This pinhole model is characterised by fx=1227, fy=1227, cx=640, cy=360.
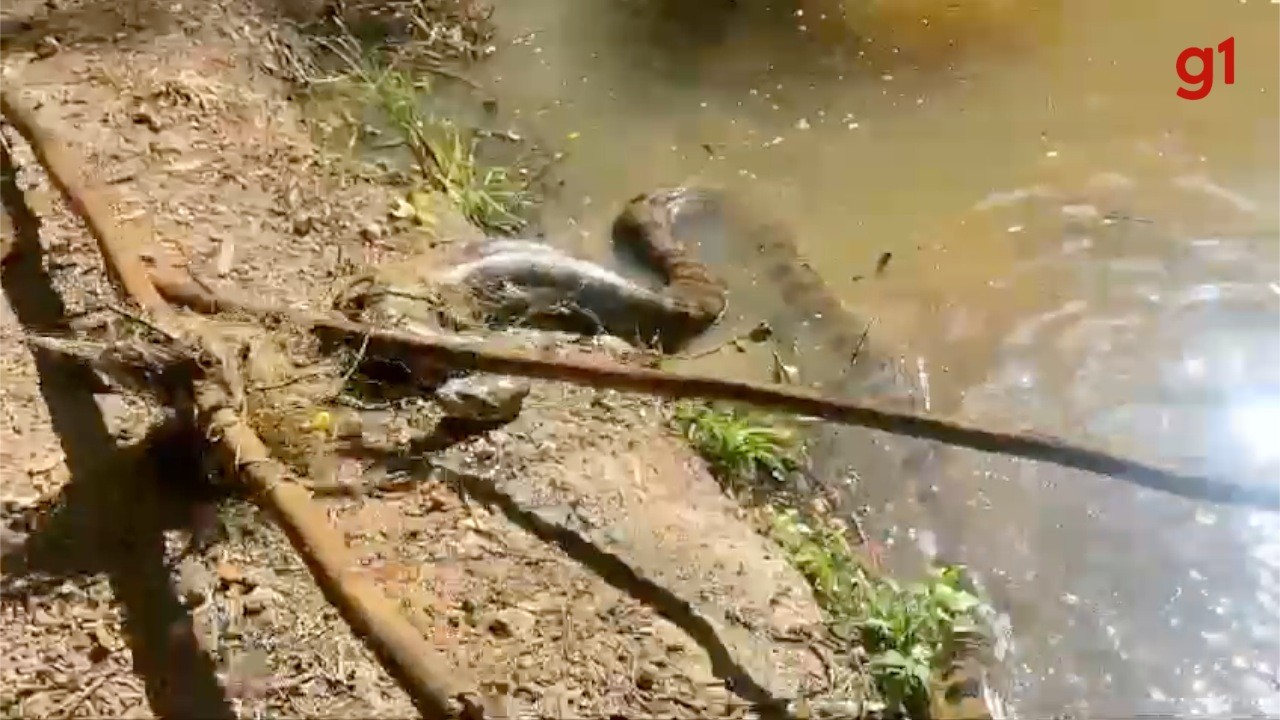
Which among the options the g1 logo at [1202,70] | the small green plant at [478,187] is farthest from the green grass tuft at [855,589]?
the g1 logo at [1202,70]

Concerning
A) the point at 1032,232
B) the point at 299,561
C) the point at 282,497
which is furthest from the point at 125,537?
the point at 1032,232

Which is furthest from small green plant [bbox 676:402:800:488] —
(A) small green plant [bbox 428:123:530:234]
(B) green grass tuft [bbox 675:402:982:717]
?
(A) small green plant [bbox 428:123:530:234]

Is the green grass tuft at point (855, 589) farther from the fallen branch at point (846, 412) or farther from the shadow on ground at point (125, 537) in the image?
the shadow on ground at point (125, 537)

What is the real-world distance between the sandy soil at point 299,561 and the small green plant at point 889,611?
0.30 ft

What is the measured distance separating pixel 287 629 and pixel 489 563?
0.52 meters

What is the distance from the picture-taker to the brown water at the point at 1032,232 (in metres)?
3.38

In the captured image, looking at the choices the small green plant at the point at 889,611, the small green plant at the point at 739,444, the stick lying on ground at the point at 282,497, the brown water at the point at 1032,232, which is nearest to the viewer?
the stick lying on ground at the point at 282,497

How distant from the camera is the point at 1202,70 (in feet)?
15.3

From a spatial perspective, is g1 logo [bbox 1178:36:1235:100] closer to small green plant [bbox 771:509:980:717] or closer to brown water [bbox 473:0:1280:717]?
brown water [bbox 473:0:1280:717]

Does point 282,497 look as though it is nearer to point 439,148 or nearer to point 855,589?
point 855,589

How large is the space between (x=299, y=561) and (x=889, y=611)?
1476mm

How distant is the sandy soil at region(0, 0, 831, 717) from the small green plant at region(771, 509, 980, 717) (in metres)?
0.09

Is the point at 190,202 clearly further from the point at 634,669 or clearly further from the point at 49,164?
the point at 634,669

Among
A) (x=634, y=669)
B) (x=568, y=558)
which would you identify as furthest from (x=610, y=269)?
(x=634, y=669)
